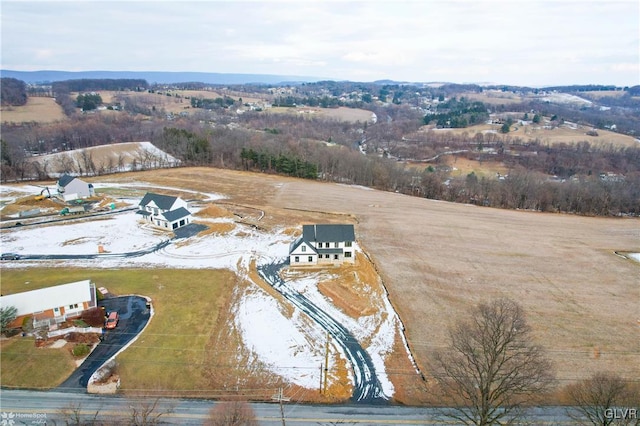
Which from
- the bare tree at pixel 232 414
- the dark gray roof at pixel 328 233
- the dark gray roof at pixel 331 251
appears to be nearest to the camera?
the bare tree at pixel 232 414

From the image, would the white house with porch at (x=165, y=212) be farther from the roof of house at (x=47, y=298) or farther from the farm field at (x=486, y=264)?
the roof of house at (x=47, y=298)

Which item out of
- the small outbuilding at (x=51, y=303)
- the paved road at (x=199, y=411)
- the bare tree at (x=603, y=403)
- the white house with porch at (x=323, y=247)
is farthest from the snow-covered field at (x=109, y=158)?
the bare tree at (x=603, y=403)

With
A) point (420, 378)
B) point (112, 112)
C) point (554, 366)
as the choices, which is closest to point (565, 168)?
point (554, 366)

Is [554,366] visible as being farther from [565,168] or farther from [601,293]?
[565,168]

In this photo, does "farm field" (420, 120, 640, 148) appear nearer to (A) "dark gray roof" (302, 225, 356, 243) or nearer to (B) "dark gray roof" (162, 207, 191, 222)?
(A) "dark gray roof" (302, 225, 356, 243)

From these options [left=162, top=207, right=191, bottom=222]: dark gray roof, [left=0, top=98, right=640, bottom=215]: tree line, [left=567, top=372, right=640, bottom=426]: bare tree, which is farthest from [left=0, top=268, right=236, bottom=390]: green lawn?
[left=0, top=98, right=640, bottom=215]: tree line

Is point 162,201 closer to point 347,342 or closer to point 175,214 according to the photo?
point 175,214

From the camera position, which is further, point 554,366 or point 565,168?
point 565,168
